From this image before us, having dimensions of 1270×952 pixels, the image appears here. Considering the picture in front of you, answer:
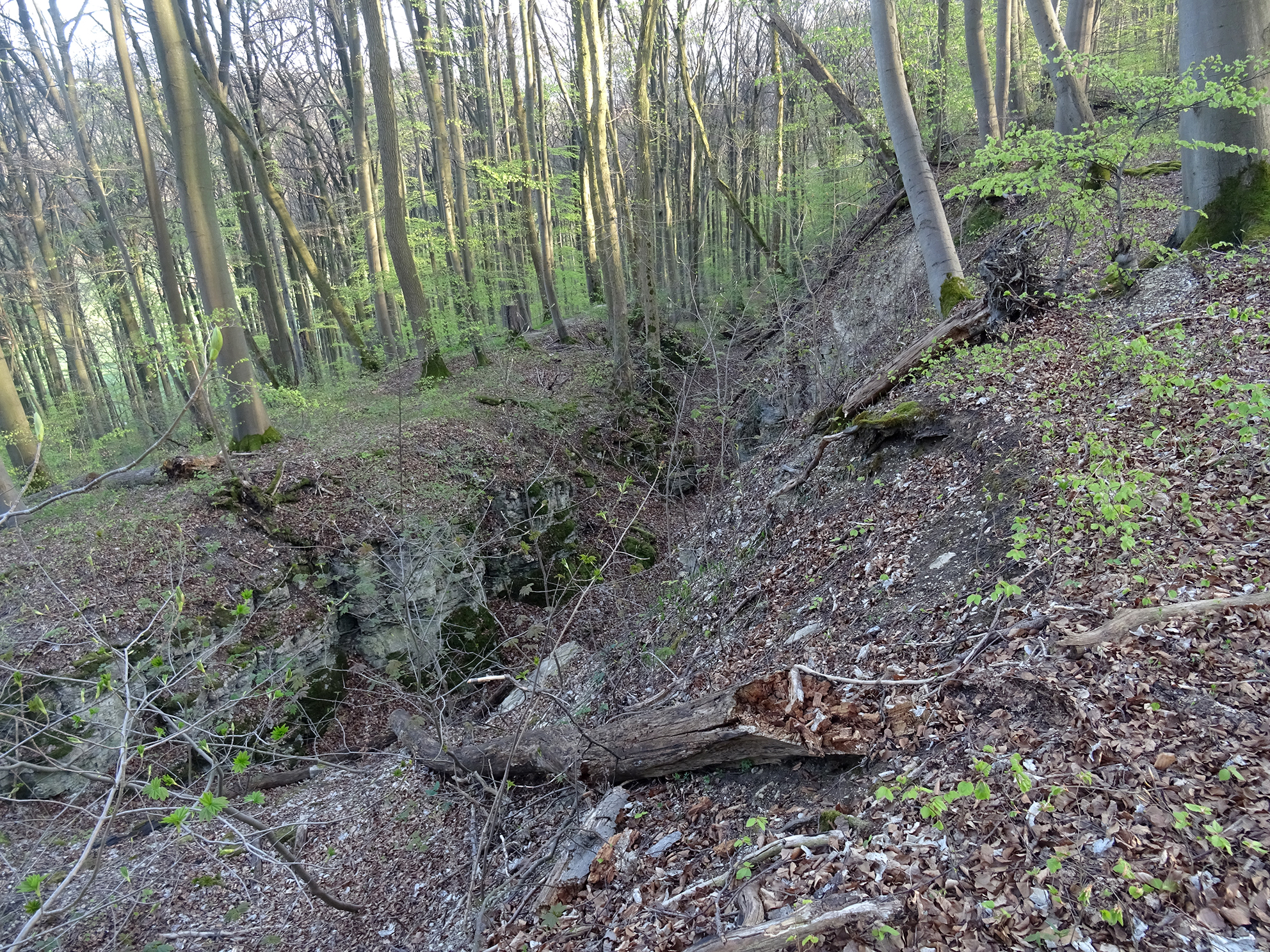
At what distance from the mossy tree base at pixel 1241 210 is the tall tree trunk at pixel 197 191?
10.6 metres

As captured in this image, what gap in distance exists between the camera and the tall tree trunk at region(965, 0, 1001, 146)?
9.83m

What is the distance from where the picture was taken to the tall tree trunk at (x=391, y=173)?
1080 cm

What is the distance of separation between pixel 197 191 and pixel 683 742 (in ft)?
31.0

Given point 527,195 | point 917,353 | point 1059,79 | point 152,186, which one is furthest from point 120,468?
point 527,195

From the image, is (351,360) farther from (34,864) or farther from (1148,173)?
(1148,173)

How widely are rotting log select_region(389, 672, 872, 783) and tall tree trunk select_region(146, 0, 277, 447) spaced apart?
6.68m

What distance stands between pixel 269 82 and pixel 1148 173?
22858mm

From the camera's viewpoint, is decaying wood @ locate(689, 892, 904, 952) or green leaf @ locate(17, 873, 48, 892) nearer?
green leaf @ locate(17, 873, 48, 892)

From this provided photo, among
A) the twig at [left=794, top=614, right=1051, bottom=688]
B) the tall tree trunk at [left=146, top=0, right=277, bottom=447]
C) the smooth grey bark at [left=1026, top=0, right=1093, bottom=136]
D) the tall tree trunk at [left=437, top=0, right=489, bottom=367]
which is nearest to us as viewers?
the twig at [left=794, top=614, right=1051, bottom=688]

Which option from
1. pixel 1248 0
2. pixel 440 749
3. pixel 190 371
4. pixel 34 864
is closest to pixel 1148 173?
pixel 1248 0

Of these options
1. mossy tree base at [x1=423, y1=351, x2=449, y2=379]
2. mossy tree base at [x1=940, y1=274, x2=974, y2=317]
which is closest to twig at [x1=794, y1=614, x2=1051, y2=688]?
mossy tree base at [x1=940, y1=274, x2=974, y2=317]

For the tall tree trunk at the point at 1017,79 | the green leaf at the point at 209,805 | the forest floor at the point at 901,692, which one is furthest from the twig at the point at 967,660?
the tall tree trunk at the point at 1017,79

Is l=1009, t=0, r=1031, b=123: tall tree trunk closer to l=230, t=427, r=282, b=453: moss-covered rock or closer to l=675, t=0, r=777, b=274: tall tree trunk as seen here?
l=675, t=0, r=777, b=274: tall tree trunk

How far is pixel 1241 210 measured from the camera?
222 inches
